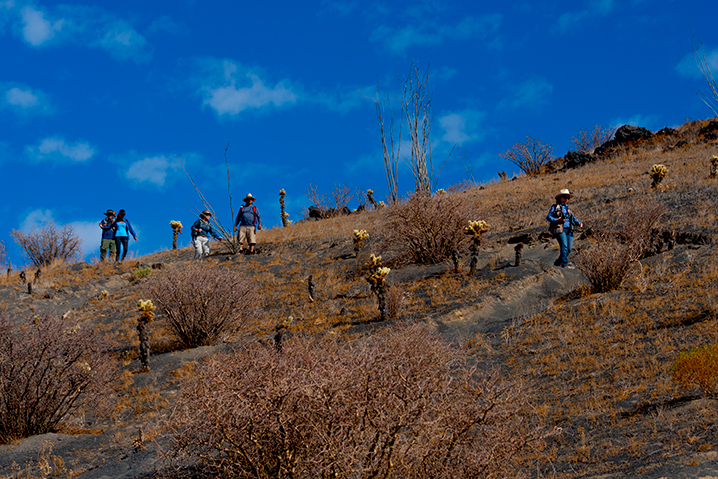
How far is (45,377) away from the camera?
8.48m

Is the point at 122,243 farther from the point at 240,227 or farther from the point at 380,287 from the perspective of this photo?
the point at 380,287

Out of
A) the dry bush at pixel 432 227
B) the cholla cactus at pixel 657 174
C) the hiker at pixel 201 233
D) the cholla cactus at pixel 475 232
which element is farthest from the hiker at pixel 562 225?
the hiker at pixel 201 233

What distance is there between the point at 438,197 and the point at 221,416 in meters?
14.0

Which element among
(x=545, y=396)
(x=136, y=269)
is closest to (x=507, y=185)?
(x=136, y=269)

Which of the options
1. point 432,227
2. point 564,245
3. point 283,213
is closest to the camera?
point 564,245

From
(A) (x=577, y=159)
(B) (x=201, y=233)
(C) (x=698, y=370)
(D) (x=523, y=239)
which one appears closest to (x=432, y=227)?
(D) (x=523, y=239)

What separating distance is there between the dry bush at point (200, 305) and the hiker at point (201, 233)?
770 cm

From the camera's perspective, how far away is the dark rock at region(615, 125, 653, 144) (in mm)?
35062

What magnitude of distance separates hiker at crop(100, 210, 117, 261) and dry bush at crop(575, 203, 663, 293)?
16611 mm

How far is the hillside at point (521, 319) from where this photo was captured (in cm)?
626

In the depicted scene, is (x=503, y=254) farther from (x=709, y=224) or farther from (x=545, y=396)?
(x=545, y=396)

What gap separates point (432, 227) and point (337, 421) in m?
13.0

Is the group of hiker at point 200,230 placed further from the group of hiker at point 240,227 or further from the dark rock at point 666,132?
the dark rock at point 666,132

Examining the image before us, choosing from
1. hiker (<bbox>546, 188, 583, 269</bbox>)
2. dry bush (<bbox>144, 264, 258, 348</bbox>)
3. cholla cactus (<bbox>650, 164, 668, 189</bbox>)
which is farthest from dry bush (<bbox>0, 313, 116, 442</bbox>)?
cholla cactus (<bbox>650, 164, 668, 189</bbox>)
